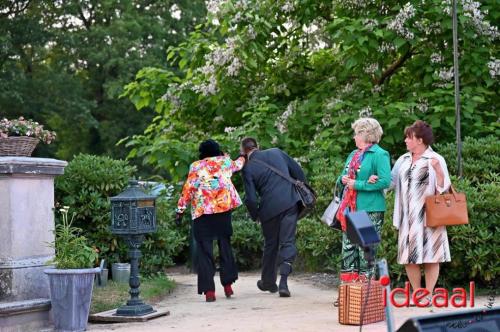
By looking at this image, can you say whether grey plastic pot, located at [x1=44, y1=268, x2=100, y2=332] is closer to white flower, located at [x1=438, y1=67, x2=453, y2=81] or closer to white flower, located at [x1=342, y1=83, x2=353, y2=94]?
white flower, located at [x1=342, y1=83, x2=353, y2=94]

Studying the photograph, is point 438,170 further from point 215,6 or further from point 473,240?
point 215,6

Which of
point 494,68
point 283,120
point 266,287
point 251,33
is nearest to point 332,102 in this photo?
point 283,120

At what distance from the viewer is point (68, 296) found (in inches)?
287

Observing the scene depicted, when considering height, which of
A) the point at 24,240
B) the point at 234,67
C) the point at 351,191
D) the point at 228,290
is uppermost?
the point at 234,67

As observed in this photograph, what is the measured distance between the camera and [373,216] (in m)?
7.97

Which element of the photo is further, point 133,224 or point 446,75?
point 446,75

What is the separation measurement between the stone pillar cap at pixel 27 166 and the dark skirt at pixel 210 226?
2.02m

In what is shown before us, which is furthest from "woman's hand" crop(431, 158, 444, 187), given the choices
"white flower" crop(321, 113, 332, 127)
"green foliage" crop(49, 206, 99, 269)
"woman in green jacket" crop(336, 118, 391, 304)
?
"white flower" crop(321, 113, 332, 127)

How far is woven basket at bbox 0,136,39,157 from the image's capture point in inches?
303

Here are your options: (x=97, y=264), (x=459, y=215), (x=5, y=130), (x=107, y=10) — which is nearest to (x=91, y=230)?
(x=97, y=264)

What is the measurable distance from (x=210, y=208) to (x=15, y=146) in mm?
2428

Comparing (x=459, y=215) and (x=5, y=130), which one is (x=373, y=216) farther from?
(x=5, y=130)

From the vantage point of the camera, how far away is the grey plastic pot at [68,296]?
7273mm

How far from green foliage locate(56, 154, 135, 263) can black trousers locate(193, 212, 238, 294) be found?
4.88ft
